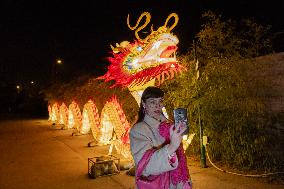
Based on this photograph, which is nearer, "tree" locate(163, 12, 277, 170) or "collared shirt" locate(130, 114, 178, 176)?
"collared shirt" locate(130, 114, 178, 176)

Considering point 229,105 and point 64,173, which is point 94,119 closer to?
point 64,173

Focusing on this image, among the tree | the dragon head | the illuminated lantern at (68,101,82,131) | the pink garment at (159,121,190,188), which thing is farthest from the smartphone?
the illuminated lantern at (68,101,82,131)

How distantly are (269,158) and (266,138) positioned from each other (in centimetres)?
46

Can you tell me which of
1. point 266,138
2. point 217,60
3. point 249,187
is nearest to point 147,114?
point 249,187

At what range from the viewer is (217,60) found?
864 centimetres

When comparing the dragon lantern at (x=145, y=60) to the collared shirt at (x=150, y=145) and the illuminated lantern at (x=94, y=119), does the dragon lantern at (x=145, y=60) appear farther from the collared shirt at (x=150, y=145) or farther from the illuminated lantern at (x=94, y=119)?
the collared shirt at (x=150, y=145)

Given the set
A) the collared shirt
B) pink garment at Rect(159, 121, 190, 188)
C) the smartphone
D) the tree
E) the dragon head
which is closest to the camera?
the collared shirt

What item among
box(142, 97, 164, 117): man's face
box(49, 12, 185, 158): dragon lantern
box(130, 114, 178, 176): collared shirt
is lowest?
box(130, 114, 178, 176): collared shirt

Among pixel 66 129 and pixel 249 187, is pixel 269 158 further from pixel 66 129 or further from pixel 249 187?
pixel 66 129

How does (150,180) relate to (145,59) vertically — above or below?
below

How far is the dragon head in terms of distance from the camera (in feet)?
23.1

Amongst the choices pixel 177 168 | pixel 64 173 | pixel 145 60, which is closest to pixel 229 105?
pixel 145 60

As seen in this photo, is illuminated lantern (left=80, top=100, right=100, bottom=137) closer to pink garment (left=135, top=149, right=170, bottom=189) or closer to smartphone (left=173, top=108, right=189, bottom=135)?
pink garment (left=135, top=149, right=170, bottom=189)

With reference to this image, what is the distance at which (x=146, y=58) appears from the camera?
731 centimetres
